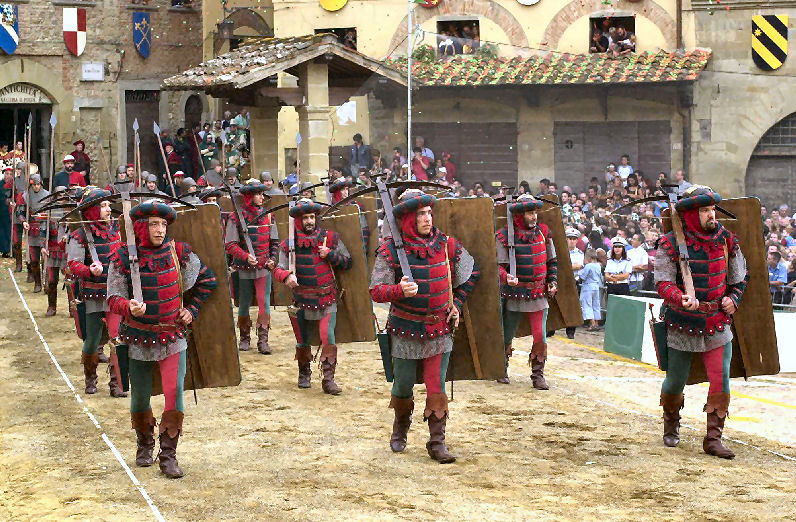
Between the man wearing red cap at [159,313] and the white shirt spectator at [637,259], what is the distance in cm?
890

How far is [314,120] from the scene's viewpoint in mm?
21953

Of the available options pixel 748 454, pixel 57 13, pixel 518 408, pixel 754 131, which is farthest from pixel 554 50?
pixel 748 454

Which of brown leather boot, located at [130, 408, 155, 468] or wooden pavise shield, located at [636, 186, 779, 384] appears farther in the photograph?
wooden pavise shield, located at [636, 186, 779, 384]

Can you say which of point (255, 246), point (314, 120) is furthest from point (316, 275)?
point (314, 120)

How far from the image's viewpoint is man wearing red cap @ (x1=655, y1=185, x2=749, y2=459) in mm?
10234

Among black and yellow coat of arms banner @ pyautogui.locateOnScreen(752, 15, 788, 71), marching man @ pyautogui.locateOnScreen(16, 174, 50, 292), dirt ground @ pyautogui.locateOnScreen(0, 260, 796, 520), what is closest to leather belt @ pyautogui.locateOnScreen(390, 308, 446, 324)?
dirt ground @ pyautogui.locateOnScreen(0, 260, 796, 520)

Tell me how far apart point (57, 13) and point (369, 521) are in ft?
87.1

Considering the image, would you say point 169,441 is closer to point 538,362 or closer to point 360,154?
point 538,362

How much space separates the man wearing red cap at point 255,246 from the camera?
49.5 feet

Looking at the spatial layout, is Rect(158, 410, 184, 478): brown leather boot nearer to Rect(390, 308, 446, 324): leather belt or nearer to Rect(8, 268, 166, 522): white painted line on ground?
Rect(8, 268, 166, 522): white painted line on ground

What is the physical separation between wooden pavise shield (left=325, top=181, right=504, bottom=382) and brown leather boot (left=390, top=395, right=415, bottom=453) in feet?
1.74

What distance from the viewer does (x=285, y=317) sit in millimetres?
18250

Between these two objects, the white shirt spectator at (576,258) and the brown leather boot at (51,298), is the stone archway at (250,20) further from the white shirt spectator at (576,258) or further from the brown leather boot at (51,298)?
the white shirt spectator at (576,258)

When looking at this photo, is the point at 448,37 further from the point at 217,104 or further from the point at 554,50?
the point at 217,104
